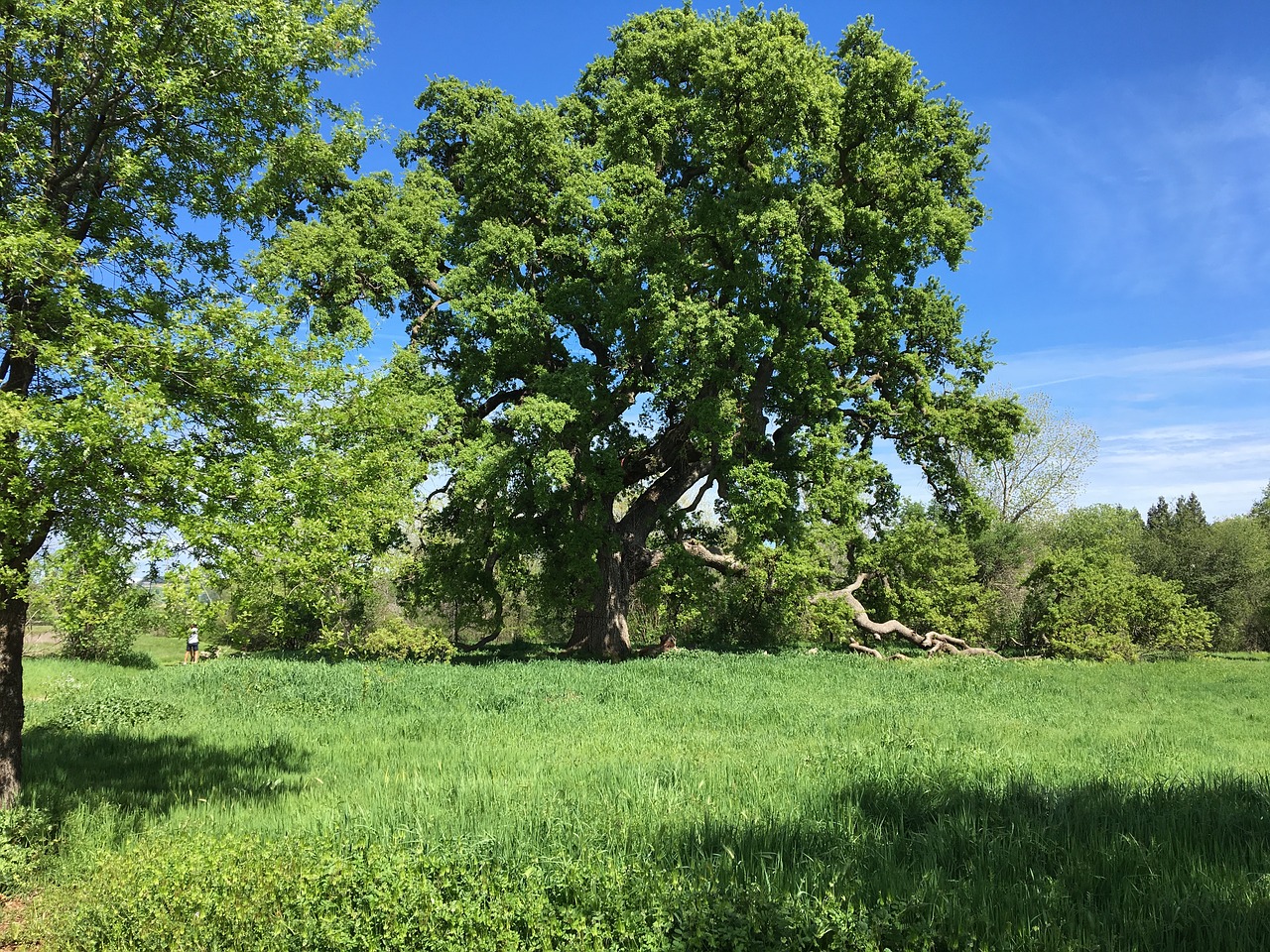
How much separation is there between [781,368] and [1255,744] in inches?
483

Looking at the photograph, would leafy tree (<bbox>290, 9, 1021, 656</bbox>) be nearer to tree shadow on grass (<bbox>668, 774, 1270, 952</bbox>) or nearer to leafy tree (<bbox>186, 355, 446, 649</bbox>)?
leafy tree (<bbox>186, 355, 446, 649</bbox>)

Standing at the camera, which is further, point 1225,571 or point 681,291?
point 1225,571

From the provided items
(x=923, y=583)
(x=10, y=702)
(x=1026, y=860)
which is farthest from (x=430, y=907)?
(x=923, y=583)

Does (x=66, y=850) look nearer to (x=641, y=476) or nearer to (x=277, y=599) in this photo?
(x=277, y=599)

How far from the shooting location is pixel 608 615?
838 inches

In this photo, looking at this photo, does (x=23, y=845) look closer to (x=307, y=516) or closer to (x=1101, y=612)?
(x=307, y=516)

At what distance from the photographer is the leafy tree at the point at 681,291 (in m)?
17.6

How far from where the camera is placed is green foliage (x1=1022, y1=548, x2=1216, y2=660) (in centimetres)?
2378

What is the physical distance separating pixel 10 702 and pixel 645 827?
6.26 metres

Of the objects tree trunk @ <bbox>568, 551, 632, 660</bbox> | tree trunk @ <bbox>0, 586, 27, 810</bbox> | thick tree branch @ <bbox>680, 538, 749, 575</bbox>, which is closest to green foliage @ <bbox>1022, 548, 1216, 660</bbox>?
thick tree branch @ <bbox>680, 538, 749, 575</bbox>

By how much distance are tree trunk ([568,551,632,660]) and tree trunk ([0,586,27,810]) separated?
14997mm

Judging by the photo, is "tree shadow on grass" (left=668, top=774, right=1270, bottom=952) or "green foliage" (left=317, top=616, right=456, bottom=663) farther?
"green foliage" (left=317, top=616, right=456, bottom=663)

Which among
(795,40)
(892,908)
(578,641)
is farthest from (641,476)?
(892,908)

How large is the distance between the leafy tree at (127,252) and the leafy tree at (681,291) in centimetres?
983
